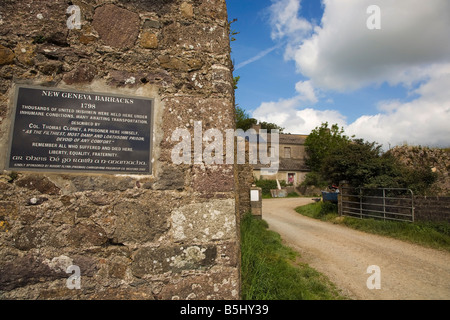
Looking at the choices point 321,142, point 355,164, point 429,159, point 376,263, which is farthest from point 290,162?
point 376,263

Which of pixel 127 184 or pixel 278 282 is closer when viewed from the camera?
pixel 127 184

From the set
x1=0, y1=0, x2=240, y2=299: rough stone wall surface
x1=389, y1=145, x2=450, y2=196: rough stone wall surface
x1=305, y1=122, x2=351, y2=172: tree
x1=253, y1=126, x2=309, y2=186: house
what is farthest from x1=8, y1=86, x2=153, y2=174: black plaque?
x1=305, y1=122, x2=351, y2=172: tree

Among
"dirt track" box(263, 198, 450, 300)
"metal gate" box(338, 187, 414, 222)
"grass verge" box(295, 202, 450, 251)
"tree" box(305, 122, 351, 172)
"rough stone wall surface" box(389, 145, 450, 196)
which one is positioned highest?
"tree" box(305, 122, 351, 172)

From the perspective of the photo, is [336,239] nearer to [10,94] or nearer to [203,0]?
[203,0]

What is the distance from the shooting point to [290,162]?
3831 cm

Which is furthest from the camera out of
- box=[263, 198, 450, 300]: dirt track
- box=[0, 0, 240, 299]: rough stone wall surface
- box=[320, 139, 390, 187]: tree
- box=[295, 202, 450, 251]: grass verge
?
box=[320, 139, 390, 187]: tree

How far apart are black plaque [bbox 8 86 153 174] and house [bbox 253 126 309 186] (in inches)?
1228

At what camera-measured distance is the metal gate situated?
913 centimetres

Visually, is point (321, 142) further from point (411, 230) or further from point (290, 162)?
point (411, 230)

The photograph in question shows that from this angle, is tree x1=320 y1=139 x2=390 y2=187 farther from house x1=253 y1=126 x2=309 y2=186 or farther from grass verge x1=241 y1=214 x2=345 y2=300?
house x1=253 y1=126 x2=309 y2=186

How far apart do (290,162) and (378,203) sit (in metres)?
28.3

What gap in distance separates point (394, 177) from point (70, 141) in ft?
38.0

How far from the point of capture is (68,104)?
228 centimetres

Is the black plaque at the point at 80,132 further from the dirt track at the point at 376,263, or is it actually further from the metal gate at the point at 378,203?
the metal gate at the point at 378,203
